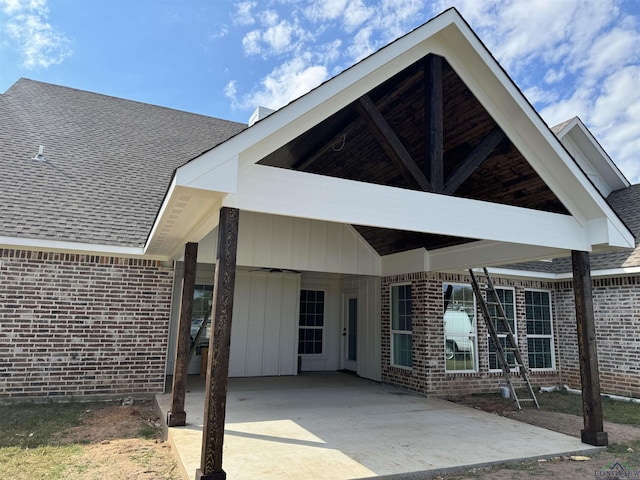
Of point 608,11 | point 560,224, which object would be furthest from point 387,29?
point 560,224

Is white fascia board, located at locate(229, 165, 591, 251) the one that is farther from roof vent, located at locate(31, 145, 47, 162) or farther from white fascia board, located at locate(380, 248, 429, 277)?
roof vent, located at locate(31, 145, 47, 162)

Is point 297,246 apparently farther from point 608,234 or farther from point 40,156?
point 608,234

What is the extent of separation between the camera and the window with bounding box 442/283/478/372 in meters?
9.38

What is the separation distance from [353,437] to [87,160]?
8.03m

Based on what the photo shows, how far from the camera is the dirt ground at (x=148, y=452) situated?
14.7 ft

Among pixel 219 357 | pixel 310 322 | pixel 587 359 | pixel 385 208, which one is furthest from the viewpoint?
pixel 310 322

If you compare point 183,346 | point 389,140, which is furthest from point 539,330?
point 183,346

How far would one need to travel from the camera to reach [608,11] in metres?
8.00

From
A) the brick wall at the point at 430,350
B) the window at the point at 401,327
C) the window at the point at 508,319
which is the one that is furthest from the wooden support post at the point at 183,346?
the window at the point at 508,319

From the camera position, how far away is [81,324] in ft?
24.5

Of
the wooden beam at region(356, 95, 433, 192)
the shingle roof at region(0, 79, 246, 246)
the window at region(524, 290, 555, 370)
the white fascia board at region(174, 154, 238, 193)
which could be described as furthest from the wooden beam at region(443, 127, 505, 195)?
the window at region(524, 290, 555, 370)

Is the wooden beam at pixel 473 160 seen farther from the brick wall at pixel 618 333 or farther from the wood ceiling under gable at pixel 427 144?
the brick wall at pixel 618 333

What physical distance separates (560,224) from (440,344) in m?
4.13

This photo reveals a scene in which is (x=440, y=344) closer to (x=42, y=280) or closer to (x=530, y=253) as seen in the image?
(x=530, y=253)
